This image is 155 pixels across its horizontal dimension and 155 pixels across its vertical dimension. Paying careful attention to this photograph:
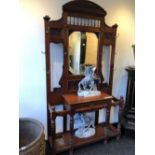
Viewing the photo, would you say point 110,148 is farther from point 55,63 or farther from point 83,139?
point 55,63

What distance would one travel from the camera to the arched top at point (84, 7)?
217 centimetres

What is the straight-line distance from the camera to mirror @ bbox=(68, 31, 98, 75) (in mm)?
2283

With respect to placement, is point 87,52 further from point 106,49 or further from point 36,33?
point 36,33

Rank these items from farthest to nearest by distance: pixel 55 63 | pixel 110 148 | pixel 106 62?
pixel 106 62 → pixel 110 148 → pixel 55 63

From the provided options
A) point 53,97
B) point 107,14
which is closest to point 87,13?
point 107,14

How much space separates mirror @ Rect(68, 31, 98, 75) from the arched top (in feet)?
0.94

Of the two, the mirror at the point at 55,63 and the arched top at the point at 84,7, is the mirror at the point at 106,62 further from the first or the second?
the mirror at the point at 55,63

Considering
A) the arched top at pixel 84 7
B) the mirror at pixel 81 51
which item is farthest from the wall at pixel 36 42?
the mirror at pixel 81 51

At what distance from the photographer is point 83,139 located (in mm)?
2346

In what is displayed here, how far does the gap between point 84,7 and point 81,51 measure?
0.59 metres

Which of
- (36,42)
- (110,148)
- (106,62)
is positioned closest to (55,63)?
(36,42)

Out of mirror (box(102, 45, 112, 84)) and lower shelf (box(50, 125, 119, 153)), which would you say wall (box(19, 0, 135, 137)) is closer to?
mirror (box(102, 45, 112, 84))

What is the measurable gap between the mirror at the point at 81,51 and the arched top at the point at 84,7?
0.29 m

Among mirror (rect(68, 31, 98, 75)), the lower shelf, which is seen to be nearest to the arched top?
mirror (rect(68, 31, 98, 75))
